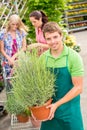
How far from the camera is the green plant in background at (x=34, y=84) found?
233 cm

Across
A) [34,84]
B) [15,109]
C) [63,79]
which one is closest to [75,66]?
[63,79]

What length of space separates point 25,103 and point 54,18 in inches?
167

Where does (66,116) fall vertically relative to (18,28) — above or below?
below

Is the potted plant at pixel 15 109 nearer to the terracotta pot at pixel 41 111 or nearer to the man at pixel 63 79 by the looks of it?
the man at pixel 63 79

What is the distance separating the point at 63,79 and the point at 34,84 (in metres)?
0.23

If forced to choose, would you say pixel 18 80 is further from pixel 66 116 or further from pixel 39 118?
pixel 66 116

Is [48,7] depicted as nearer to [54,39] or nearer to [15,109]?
[15,109]

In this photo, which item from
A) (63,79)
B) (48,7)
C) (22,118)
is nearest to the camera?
(63,79)

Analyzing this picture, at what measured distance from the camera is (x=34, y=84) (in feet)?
7.68

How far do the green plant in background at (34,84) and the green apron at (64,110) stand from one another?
71 mm

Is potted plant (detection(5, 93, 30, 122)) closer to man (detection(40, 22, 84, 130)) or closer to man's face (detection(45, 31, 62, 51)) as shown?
man (detection(40, 22, 84, 130))

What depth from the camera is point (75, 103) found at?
2.53 meters

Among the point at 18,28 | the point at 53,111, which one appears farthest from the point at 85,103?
the point at 53,111

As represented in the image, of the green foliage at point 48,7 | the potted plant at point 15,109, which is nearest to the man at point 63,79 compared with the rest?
the potted plant at point 15,109
